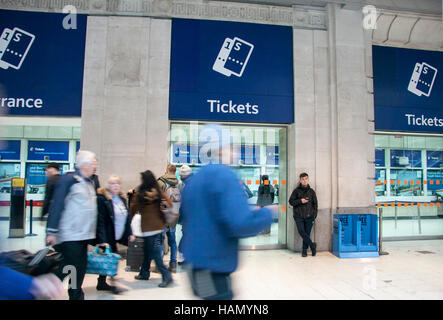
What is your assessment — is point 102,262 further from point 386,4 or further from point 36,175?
point 386,4

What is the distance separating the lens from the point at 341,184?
7.13 m

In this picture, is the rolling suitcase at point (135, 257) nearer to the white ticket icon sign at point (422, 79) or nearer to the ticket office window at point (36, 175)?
the ticket office window at point (36, 175)

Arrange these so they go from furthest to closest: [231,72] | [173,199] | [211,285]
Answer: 1. [231,72]
2. [173,199]
3. [211,285]

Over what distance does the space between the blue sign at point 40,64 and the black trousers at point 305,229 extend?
5526mm

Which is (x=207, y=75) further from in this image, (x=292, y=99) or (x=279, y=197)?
(x=279, y=197)

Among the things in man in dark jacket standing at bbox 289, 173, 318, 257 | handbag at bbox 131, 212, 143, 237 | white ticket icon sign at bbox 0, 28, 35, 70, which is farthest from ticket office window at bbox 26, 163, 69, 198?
man in dark jacket standing at bbox 289, 173, 318, 257

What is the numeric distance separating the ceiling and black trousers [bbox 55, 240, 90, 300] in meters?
6.61

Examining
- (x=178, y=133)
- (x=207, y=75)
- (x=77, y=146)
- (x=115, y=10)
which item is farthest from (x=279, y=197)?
(x=115, y=10)

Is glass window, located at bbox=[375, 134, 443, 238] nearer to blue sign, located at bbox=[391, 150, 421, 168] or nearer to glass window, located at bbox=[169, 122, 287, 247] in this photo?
blue sign, located at bbox=[391, 150, 421, 168]

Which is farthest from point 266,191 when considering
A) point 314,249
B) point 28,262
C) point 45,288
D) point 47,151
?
point 45,288

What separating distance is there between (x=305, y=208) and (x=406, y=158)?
441 cm

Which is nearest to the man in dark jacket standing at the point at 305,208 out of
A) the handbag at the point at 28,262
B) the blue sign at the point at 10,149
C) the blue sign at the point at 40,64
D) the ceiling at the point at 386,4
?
the ceiling at the point at 386,4

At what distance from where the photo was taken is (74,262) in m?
3.33

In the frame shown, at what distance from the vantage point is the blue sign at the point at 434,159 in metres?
8.89
